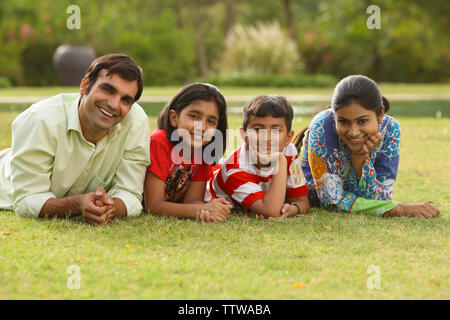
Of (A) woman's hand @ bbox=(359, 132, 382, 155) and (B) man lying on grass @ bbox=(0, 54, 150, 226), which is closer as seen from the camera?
(B) man lying on grass @ bbox=(0, 54, 150, 226)

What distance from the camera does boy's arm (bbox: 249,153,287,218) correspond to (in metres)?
3.98

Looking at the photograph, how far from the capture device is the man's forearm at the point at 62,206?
3693 millimetres

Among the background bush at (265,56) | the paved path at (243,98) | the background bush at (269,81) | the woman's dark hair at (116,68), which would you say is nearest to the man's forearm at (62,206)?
the woman's dark hair at (116,68)

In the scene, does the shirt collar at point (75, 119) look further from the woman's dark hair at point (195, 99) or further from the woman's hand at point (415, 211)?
the woman's hand at point (415, 211)

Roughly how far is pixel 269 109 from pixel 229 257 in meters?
1.31

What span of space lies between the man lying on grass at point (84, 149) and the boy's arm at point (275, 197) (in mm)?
811

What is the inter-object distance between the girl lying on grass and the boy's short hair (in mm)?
181

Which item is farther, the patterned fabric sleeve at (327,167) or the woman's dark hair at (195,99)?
the patterned fabric sleeve at (327,167)

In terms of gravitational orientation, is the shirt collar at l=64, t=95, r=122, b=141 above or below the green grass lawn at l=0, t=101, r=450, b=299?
above

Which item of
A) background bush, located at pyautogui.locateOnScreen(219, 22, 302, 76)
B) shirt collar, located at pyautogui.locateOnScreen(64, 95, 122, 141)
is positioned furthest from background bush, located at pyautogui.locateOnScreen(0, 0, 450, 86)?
shirt collar, located at pyautogui.locateOnScreen(64, 95, 122, 141)

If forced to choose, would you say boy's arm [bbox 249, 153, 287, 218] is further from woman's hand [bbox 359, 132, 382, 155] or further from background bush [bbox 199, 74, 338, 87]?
background bush [bbox 199, 74, 338, 87]

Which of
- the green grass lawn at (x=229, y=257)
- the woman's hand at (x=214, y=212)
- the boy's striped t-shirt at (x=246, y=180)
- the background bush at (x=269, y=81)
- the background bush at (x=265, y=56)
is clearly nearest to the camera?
the green grass lawn at (x=229, y=257)

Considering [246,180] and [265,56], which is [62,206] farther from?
[265,56]
